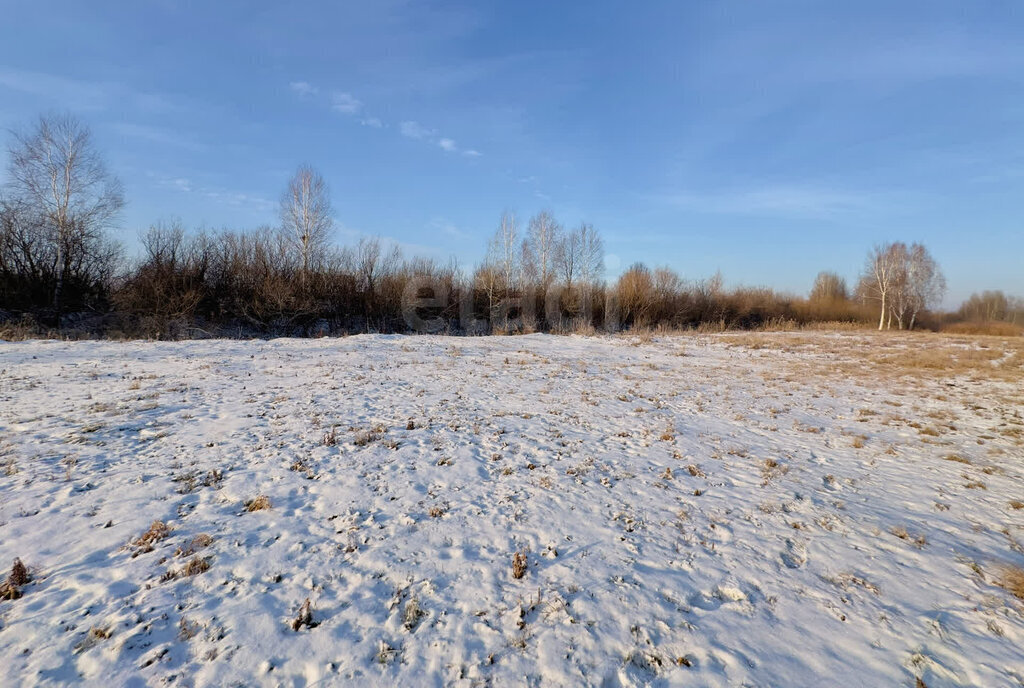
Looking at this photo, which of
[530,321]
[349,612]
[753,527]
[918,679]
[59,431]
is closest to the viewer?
[918,679]

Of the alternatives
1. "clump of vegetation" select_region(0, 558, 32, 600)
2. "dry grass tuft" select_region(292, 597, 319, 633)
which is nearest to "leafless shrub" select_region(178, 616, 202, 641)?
"dry grass tuft" select_region(292, 597, 319, 633)

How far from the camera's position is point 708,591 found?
318 cm

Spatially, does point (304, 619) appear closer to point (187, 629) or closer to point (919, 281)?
point (187, 629)

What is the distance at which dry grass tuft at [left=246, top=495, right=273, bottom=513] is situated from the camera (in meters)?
3.93

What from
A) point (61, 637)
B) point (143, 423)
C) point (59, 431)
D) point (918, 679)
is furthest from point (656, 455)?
point (59, 431)

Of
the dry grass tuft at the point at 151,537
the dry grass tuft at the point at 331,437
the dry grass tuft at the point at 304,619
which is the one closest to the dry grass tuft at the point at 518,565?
the dry grass tuft at the point at 304,619

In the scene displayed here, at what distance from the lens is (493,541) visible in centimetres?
366

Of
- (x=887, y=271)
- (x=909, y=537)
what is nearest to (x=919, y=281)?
(x=887, y=271)

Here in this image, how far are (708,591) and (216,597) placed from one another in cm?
358

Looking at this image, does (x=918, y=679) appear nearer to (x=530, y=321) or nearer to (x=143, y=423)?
(x=143, y=423)

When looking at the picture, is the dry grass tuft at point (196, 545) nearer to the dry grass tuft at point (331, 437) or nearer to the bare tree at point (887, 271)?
the dry grass tuft at point (331, 437)

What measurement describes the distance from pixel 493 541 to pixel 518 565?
0.42m

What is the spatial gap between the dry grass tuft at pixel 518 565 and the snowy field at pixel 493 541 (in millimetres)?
31

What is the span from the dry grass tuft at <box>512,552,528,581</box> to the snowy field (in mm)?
31
